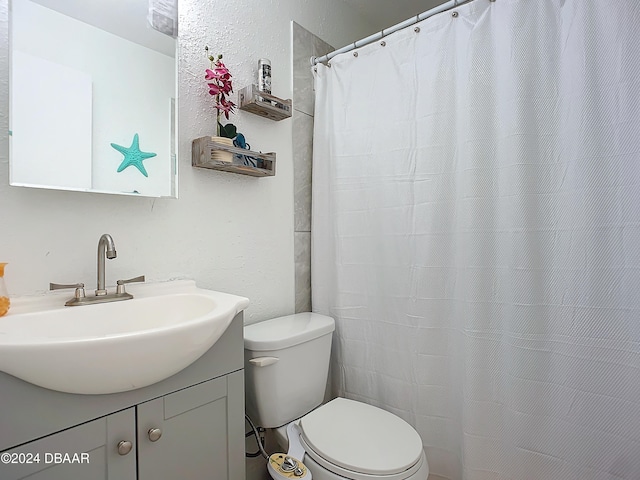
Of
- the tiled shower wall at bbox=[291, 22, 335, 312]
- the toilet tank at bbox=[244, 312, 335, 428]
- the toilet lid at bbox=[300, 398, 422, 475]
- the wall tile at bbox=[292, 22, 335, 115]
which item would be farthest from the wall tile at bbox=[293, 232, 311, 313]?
the wall tile at bbox=[292, 22, 335, 115]

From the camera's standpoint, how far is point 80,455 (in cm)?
75

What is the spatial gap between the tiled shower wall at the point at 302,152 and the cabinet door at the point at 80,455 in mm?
986

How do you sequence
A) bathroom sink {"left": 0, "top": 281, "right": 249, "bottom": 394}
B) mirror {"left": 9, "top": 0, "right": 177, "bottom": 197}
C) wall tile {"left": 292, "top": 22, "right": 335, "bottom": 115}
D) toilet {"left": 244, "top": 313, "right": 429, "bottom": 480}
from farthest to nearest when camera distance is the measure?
1. wall tile {"left": 292, "top": 22, "right": 335, "bottom": 115}
2. toilet {"left": 244, "top": 313, "right": 429, "bottom": 480}
3. mirror {"left": 9, "top": 0, "right": 177, "bottom": 197}
4. bathroom sink {"left": 0, "top": 281, "right": 249, "bottom": 394}

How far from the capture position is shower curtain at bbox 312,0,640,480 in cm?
108

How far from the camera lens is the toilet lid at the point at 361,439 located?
41.6 inches

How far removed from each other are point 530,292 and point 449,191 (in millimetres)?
449

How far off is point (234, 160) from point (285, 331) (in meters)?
0.66

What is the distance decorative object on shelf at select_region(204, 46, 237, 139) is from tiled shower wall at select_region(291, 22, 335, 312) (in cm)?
41

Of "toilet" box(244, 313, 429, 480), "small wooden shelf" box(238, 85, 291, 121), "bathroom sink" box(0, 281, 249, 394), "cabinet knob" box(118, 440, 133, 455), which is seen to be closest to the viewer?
"bathroom sink" box(0, 281, 249, 394)

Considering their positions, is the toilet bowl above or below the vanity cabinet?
below

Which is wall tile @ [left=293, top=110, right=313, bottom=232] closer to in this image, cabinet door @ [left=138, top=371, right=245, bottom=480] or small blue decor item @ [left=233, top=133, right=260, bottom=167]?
small blue decor item @ [left=233, top=133, right=260, bottom=167]

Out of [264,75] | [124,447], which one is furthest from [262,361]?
[264,75]

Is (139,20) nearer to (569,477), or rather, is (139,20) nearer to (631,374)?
(631,374)


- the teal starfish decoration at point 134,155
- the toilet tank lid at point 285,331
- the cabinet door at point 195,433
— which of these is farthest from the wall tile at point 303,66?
the cabinet door at point 195,433
